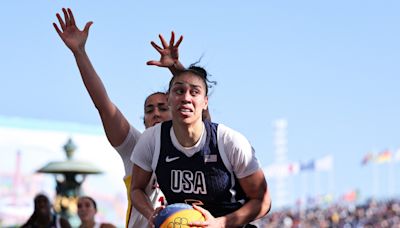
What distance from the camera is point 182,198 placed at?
17.9 feet

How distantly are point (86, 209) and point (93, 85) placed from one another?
4.72 m

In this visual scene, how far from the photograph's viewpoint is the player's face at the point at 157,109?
6379mm

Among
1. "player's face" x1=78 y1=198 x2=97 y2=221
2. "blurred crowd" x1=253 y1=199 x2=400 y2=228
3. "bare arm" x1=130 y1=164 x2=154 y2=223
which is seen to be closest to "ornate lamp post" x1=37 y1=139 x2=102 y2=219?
"player's face" x1=78 y1=198 x2=97 y2=221

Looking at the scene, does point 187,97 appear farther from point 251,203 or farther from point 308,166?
point 308,166

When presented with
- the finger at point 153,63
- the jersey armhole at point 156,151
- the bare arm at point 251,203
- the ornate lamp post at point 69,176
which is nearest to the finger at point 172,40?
the finger at point 153,63

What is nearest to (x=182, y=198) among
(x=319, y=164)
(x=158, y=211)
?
(x=158, y=211)

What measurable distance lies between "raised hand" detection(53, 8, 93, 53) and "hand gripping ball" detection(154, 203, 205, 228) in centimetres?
148

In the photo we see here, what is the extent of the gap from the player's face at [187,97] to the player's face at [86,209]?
5457 mm

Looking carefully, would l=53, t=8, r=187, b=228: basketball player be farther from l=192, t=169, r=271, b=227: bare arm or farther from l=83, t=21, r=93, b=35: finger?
l=192, t=169, r=271, b=227: bare arm

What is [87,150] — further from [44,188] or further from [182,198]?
[182,198]

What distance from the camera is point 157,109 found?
21.0ft

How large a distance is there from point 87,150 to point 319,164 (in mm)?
53923

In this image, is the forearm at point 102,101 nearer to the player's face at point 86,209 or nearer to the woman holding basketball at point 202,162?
the woman holding basketball at point 202,162

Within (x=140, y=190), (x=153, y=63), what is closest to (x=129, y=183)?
(x=140, y=190)
